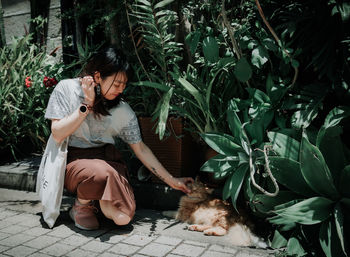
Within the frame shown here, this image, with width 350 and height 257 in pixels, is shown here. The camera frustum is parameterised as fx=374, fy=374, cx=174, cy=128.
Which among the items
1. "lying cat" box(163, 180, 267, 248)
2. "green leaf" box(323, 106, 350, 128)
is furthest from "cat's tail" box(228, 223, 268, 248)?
"green leaf" box(323, 106, 350, 128)

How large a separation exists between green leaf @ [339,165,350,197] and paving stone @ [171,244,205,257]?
0.88 m

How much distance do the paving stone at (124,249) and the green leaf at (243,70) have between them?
129 centimetres

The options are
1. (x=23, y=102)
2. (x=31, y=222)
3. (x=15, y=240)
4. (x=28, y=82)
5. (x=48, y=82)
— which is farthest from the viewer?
(x=23, y=102)

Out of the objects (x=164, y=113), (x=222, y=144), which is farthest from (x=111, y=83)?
(x=222, y=144)

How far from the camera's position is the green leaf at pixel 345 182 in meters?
1.93

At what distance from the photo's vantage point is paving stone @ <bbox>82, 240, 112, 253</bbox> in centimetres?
232

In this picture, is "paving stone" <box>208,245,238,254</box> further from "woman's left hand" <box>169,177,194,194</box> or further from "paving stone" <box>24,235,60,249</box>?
"paving stone" <box>24,235,60,249</box>

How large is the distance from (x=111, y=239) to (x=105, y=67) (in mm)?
1154

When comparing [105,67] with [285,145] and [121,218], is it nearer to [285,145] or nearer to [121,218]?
[121,218]

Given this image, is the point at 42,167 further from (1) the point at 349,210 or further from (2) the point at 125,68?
(1) the point at 349,210

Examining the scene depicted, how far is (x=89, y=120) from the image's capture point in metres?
2.70

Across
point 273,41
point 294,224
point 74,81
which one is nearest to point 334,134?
point 294,224

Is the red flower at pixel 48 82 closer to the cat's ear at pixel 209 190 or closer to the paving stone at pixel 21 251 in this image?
the paving stone at pixel 21 251

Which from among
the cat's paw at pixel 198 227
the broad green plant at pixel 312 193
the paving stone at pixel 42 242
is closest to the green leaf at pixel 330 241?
the broad green plant at pixel 312 193
